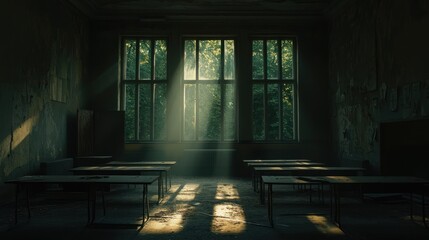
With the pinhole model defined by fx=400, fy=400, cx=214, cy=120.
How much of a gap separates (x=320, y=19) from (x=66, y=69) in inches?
Answer: 278

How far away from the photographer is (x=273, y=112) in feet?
38.1

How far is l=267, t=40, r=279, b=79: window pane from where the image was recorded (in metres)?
11.6

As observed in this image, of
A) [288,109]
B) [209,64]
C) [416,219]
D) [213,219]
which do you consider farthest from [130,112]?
[416,219]

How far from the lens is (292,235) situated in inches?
159

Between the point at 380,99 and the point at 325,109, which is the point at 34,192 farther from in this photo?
the point at 325,109

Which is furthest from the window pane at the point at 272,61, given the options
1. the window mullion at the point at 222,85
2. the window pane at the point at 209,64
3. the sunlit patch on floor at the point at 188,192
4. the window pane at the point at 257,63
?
the sunlit patch on floor at the point at 188,192

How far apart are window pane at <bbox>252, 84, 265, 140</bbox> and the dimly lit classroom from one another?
41 mm

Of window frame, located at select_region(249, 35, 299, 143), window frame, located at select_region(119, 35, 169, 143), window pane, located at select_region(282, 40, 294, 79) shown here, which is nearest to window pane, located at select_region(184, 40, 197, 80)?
window frame, located at select_region(119, 35, 169, 143)

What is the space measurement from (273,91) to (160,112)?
131 inches

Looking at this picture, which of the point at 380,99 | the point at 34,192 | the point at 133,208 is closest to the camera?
the point at 133,208

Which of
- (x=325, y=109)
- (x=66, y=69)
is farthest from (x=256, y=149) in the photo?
(x=66, y=69)

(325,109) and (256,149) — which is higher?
(325,109)

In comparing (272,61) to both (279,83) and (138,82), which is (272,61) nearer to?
(279,83)

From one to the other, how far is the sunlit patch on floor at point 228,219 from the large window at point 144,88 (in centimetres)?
599
